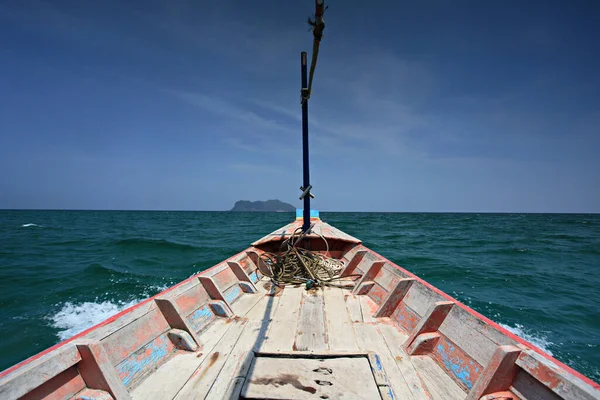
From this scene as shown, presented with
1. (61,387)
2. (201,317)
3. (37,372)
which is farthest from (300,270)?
(37,372)

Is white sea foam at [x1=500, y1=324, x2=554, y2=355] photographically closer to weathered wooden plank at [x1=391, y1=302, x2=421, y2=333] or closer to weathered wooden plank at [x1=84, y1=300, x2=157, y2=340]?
weathered wooden plank at [x1=391, y1=302, x2=421, y2=333]

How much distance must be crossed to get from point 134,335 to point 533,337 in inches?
310

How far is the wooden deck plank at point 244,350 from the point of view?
2.25 meters

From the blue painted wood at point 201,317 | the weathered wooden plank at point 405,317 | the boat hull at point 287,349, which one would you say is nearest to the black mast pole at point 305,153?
the boat hull at point 287,349

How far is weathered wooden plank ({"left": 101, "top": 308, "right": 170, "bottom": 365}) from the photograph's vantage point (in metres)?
2.30

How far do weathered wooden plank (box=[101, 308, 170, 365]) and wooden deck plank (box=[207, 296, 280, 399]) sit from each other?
835 millimetres

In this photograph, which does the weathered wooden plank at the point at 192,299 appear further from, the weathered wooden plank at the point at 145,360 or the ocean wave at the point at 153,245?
the ocean wave at the point at 153,245

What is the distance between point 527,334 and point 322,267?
5063 millimetres

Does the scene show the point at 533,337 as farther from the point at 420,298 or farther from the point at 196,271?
the point at 196,271

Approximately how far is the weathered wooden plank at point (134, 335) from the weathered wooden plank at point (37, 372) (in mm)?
298

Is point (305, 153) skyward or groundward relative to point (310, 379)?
skyward

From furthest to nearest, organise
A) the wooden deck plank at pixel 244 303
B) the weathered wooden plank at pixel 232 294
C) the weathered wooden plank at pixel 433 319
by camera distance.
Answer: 1. the weathered wooden plank at pixel 232 294
2. the wooden deck plank at pixel 244 303
3. the weathered wooden plank at pixel 433 319

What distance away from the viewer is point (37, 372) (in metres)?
1.73

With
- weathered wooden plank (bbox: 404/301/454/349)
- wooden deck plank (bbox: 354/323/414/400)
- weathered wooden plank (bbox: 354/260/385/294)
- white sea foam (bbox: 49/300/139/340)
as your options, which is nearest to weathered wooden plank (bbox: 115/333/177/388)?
wooden deck plank (bbox: 354/323/414/400)
